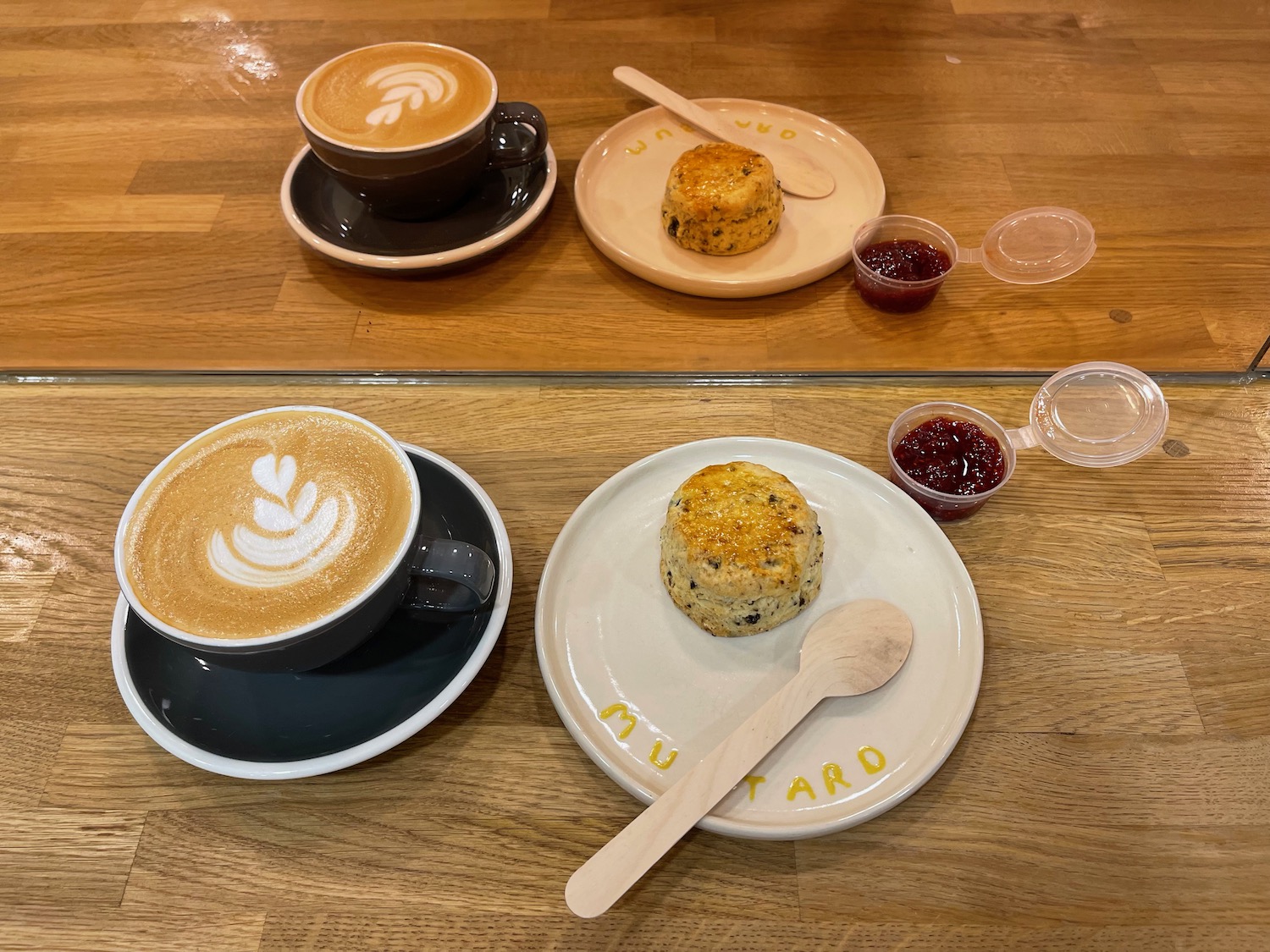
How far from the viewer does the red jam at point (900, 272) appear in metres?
1.04

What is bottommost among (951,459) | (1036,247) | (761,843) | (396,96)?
(761,843)

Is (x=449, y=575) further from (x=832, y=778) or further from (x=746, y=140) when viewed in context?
(x=746, y=140)

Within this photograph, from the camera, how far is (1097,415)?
94 cm

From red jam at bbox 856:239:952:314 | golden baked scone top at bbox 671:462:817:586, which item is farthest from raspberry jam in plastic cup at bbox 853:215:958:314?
golden baked scone top at bbox 671:462:817:586

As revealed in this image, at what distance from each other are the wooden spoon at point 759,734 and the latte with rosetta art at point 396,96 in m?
0.79

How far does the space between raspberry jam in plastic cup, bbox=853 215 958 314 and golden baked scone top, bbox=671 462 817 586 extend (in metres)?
0.38

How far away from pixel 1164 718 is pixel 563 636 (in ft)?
1.88

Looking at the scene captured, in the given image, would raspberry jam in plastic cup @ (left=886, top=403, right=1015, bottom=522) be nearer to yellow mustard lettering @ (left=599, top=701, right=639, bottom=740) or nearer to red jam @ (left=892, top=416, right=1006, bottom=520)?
red jam @ (left=892, top=416, right=1006, bottom=520)

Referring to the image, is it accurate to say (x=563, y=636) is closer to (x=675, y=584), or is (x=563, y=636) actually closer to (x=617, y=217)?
(x=675, y=584)

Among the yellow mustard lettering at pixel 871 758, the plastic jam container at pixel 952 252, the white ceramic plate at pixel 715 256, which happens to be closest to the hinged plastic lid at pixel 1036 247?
the plastic jam container at pixel 952 252

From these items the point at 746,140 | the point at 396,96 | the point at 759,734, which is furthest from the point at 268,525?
the point at 746,140

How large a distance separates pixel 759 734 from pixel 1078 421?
1.85ft

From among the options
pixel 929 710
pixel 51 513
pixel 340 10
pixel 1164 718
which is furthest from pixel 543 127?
pixel 1164 718

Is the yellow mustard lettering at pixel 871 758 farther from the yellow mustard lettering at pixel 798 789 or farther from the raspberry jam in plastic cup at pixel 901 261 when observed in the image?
the raspberry jam in plastic cup at pixel 901 261
